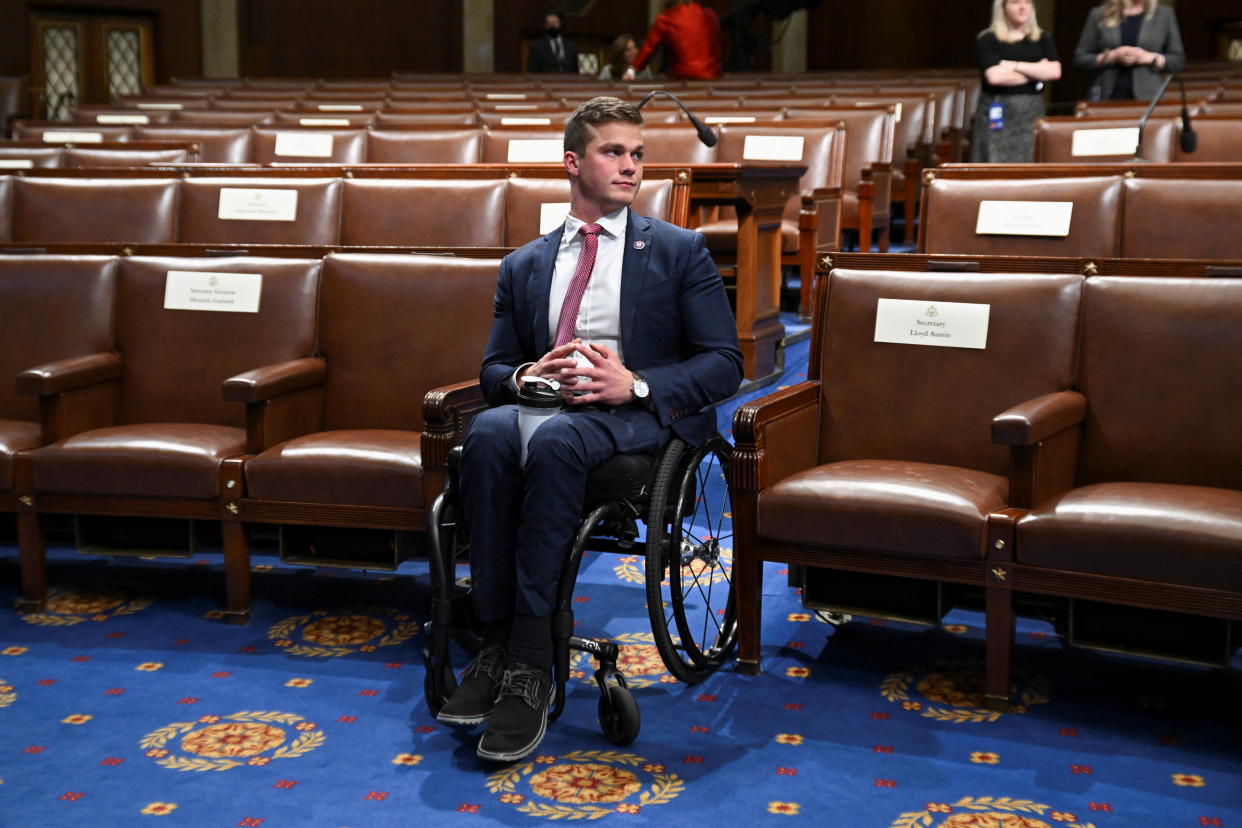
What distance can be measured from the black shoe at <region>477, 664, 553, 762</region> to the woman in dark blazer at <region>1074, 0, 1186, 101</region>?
4237mm

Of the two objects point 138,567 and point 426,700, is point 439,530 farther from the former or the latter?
point 138,567

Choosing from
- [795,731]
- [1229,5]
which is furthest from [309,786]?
[1229,5]

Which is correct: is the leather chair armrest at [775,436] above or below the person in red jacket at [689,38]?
below

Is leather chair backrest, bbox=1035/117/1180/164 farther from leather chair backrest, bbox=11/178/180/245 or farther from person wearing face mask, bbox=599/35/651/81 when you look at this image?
person wearing face mask, bbox=599/35/651/81

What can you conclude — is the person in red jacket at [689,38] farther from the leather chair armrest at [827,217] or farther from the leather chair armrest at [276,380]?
the leather chair armrest at [276,380]

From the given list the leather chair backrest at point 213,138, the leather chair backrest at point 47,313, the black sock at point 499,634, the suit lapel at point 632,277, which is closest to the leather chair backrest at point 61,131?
the leather chair backrest at point 213,138

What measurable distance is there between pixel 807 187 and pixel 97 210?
2765mm

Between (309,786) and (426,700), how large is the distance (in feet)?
1.00

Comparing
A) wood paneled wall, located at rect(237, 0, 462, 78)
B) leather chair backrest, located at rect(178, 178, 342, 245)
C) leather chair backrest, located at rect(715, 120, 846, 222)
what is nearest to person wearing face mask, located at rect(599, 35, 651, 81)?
wood paneled wall, located at rect(237, 0, 462, 78)

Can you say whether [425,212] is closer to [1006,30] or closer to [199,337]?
[199,337]

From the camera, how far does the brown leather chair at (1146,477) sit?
7.00 ft

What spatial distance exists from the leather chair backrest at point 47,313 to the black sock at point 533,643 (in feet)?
5.20

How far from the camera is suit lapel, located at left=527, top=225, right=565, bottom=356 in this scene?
248 cm

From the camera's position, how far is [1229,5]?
40.4ft
